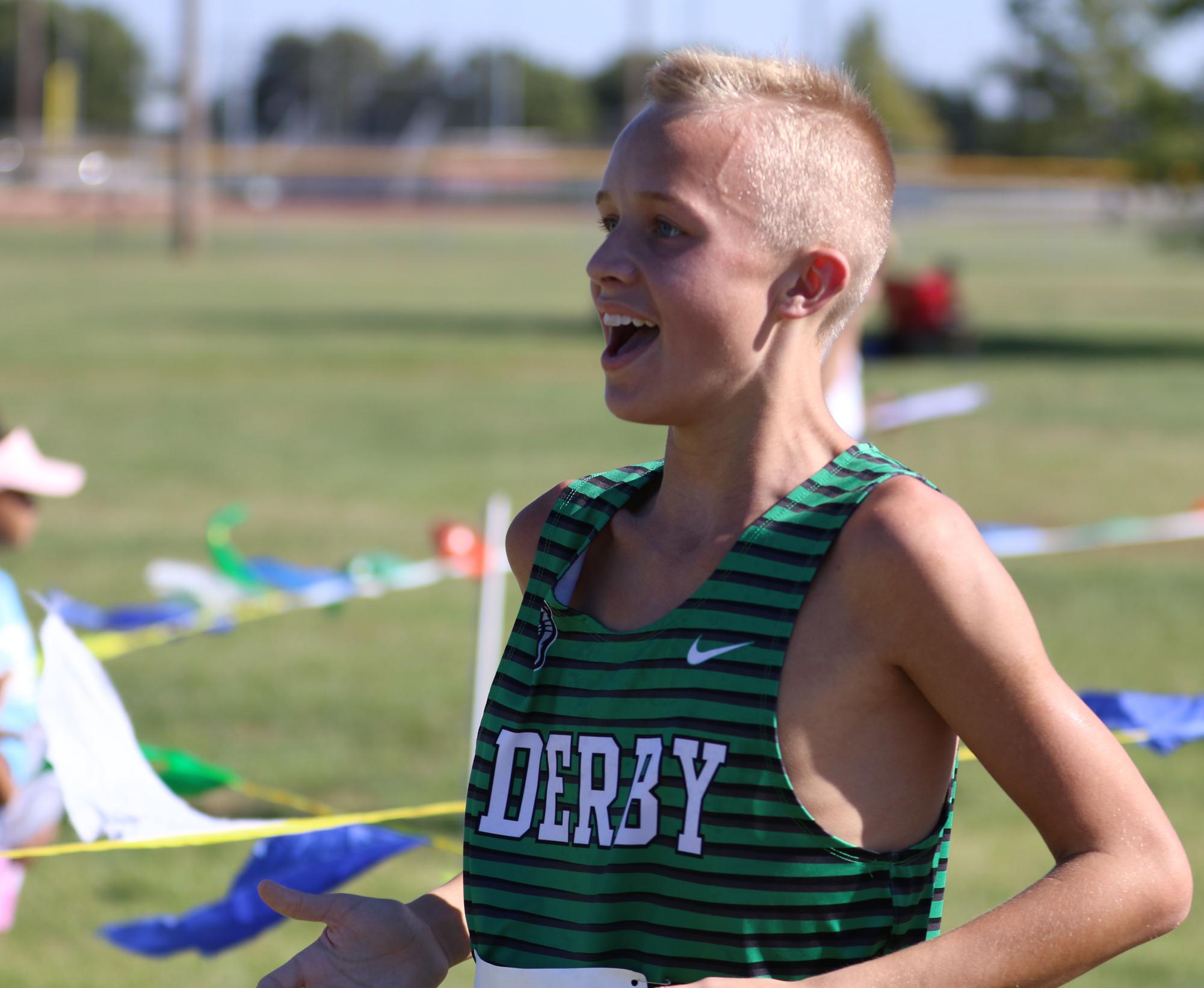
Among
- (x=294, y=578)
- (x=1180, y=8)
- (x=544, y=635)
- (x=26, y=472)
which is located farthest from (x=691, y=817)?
(x=1180, y=8)

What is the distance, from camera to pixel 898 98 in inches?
3159

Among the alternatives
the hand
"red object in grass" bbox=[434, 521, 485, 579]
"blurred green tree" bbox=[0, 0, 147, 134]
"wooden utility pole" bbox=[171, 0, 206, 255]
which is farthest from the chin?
"blurred green tree" bbox=[0, 0, 147, 134]

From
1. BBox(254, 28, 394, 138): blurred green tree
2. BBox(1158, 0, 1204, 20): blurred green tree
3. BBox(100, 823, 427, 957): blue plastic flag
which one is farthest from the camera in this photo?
BBox(254, 28, 394, 138): blurred green tree

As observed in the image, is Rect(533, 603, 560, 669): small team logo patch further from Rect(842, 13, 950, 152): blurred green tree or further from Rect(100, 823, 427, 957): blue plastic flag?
Rect(842, 13, 950, 152): blurred green tree

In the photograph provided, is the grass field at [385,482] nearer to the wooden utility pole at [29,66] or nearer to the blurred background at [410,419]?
the blurred background at [410,419]

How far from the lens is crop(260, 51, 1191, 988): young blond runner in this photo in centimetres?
150

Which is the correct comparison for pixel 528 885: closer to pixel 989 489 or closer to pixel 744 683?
pixel 744 683

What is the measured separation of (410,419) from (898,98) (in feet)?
228

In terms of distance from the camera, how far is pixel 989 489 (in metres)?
12.0

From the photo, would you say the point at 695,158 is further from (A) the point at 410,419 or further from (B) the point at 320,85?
(B) the point at 320,85

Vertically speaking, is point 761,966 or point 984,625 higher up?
point 984,625

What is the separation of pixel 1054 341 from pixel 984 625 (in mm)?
23304

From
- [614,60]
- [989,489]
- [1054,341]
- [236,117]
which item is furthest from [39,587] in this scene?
[614,60]

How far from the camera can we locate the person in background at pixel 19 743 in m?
2.76
